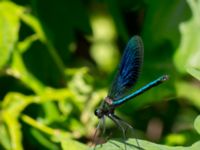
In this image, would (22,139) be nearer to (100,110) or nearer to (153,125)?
(100,110)

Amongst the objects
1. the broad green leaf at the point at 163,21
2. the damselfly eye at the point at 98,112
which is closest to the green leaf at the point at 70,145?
the damselfly eye at the point at 98,112

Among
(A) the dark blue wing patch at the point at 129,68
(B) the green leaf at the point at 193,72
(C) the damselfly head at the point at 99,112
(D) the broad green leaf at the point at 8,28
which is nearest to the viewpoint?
(B) the green leaf at the point at 193,72

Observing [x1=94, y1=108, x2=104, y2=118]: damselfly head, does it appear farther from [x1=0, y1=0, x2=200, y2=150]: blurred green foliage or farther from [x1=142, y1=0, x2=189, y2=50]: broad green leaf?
[x1=142, y1=0, x2=189, y2=50]: broad green leaf

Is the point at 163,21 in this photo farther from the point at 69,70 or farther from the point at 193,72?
the point at 193,72

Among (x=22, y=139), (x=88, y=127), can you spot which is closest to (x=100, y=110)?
(x=88, y=127)

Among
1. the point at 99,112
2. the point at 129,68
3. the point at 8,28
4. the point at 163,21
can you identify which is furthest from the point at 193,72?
the point at 8,28

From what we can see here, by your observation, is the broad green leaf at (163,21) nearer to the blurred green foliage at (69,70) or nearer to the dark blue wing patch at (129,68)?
the blurred green foliage at (69,70)

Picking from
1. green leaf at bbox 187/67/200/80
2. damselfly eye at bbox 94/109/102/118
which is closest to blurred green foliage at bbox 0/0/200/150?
damselfly eye at bbox 94/109/102/118
